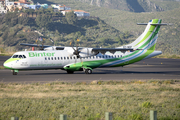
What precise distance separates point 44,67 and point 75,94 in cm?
1250

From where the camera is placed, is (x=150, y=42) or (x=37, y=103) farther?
(x=150, y=42)

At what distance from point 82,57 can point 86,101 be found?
16.9 meters

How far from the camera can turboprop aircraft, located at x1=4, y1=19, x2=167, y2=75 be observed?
2900cm

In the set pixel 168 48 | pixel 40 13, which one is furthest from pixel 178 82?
pixel 40 13

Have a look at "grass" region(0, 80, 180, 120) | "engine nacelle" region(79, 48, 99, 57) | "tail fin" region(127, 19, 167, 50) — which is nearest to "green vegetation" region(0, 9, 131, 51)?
"tail fin" region(127, 19, 167, 50)

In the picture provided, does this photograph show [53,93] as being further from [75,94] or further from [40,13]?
[40,13]

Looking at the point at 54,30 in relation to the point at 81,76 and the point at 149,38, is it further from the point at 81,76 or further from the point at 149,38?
the point at 81,76

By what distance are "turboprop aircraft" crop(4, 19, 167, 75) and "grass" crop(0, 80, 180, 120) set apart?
763cm

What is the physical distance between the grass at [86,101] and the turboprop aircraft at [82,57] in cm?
763

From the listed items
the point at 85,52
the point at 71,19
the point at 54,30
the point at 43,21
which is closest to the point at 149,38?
the point at 85,52

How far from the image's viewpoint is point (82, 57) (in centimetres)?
3222

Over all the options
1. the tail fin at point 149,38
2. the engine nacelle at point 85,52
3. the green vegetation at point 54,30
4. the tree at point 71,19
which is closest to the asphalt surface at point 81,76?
the engine nacelle at point 85,52

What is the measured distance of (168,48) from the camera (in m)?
124

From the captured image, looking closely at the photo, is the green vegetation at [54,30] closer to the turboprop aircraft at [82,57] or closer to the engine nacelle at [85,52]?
the turboprop aircraft at [82,57]
